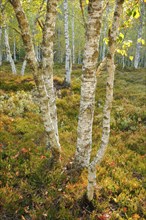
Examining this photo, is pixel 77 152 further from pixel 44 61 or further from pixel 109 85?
pixel 44 61

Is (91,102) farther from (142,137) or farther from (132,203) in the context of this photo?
(142,137)

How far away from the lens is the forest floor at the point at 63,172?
5.76 metres

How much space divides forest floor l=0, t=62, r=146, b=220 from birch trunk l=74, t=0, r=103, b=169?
28.0 inches

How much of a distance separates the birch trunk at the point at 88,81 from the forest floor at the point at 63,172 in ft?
2.33

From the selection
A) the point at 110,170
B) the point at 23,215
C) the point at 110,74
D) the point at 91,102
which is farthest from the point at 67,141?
the point at 110,74

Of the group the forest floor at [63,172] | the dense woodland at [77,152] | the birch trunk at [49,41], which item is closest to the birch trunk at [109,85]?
the dense woodland at [77,152]

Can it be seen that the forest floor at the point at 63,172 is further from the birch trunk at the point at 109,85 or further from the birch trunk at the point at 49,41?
the birch trunk at the point at 49,41

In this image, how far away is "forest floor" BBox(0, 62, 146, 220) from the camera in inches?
227

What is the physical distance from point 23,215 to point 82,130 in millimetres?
2676

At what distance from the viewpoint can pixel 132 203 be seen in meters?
6.09

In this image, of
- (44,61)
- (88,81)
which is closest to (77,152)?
(88,81)

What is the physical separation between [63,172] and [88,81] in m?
2.79

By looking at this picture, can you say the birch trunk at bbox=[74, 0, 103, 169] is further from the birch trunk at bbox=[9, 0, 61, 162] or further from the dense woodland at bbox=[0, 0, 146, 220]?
the birch trunk at bbox=[9, 0, 61, 162]

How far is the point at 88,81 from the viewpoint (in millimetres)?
Answer: 6242
